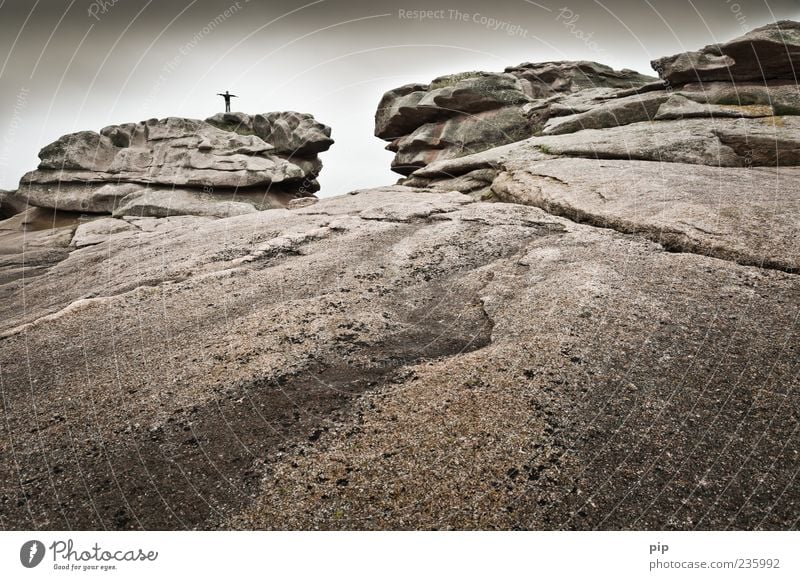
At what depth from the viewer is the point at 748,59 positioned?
21422mm

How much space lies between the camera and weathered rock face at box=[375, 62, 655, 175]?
30453 mm

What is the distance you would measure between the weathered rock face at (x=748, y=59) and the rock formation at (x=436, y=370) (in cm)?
1242

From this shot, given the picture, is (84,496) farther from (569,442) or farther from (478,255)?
(478,255)

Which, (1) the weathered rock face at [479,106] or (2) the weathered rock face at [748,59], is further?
(1) the weathered rock face at [479,106]

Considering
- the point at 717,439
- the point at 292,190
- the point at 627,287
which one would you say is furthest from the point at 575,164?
the point at 292,190

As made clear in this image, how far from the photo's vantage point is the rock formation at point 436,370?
436 cm

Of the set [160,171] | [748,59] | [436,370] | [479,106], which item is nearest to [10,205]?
[160,171]

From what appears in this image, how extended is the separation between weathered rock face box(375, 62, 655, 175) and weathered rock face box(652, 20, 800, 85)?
4.91 metres
